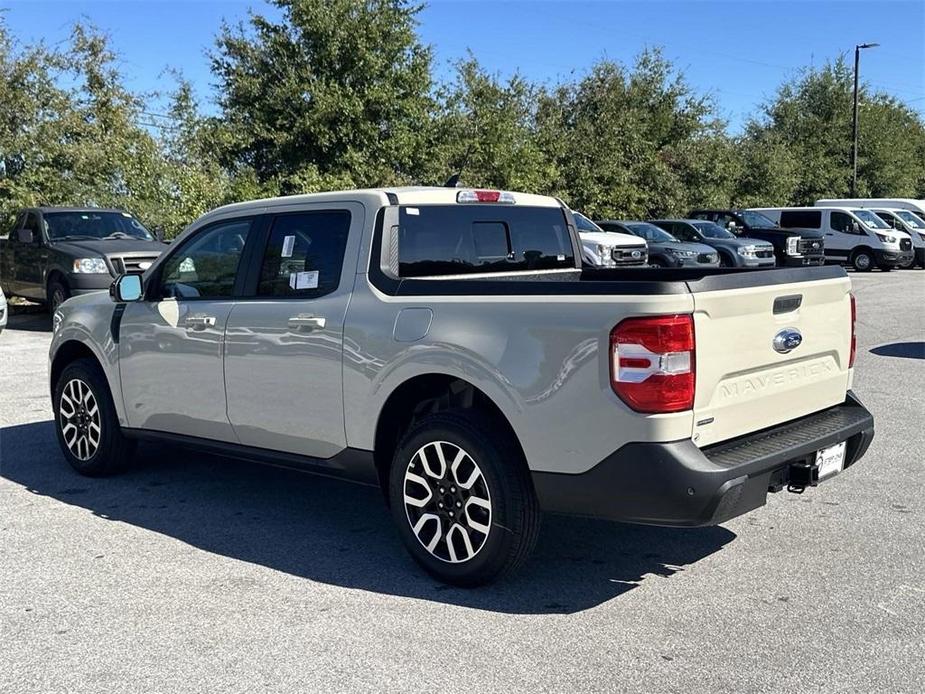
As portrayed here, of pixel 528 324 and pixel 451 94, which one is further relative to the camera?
pixel 451 94

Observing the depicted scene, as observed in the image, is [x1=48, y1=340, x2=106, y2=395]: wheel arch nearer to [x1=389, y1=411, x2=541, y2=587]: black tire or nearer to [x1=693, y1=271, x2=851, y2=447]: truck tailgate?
[x1=389, y1=411, x2=541, y2=587]: black tire

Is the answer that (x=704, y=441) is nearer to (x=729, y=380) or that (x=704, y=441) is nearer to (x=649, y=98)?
(x=729, y=380)

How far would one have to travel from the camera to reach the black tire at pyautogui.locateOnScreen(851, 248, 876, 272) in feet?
92.1

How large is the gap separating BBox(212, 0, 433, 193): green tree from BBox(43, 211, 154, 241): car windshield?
6.37 m

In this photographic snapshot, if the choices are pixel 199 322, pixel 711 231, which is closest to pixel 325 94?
pixel 711 231

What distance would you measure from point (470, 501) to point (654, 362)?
1091 mm

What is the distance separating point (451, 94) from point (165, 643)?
23189 millimetres

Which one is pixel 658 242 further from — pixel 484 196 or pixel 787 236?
pixel 484 196

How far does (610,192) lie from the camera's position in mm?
32594

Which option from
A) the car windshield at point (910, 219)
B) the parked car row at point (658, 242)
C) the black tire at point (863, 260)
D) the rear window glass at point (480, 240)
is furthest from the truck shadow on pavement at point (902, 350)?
the car windshield at point (910, 219)

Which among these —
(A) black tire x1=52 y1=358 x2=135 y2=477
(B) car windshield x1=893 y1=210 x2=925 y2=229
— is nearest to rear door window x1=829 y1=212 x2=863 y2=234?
(B) car windshield x1=893 y1=210 x2=925 y2=229

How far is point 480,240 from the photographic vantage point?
520cm

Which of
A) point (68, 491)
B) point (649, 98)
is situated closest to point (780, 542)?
point (68, 491)

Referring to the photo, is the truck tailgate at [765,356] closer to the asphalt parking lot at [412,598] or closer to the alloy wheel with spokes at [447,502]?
the asphalt parking lot at [412,598]
